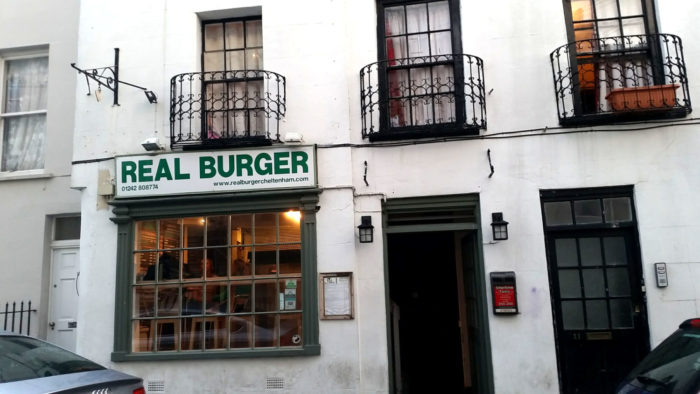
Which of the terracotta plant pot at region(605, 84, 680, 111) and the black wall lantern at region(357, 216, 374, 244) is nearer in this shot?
the terracotta plant pot at region(605, 84, 680, 111)

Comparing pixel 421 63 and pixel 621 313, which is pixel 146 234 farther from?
pixel 621 313

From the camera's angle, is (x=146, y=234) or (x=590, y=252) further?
(x=146, y=234)

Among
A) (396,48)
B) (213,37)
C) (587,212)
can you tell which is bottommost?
(587,212)

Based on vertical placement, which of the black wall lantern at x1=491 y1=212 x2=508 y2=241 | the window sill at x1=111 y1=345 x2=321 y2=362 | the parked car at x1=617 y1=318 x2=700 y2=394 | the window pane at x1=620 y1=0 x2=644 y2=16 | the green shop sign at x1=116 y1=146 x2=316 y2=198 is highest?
the window pane at x1=620 y1=0 x2=644 y2=16

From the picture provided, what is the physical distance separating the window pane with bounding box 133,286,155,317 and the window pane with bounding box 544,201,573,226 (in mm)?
Answer: 5763

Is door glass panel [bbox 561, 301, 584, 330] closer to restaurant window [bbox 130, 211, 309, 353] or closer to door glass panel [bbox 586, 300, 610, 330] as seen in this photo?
door glass panel [bbox 586, 300, 610, 330]

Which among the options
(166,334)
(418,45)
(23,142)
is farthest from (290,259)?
(23,142)

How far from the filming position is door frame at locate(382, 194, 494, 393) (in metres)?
7.55

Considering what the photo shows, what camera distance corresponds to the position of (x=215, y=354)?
25.1ft

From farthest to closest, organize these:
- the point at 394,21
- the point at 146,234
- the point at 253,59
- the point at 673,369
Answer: the point at 253,59
the point at 394,21
the point at 146,234
the point at 673,369

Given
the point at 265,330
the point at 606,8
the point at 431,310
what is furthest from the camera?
the point at 431,310

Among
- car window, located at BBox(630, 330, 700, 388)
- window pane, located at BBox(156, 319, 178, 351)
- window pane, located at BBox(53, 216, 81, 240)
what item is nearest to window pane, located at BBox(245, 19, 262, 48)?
window pane, located at BBox(53, 216, 81, 240)

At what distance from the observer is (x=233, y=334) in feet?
25.7

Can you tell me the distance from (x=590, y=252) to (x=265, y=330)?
4.62m
